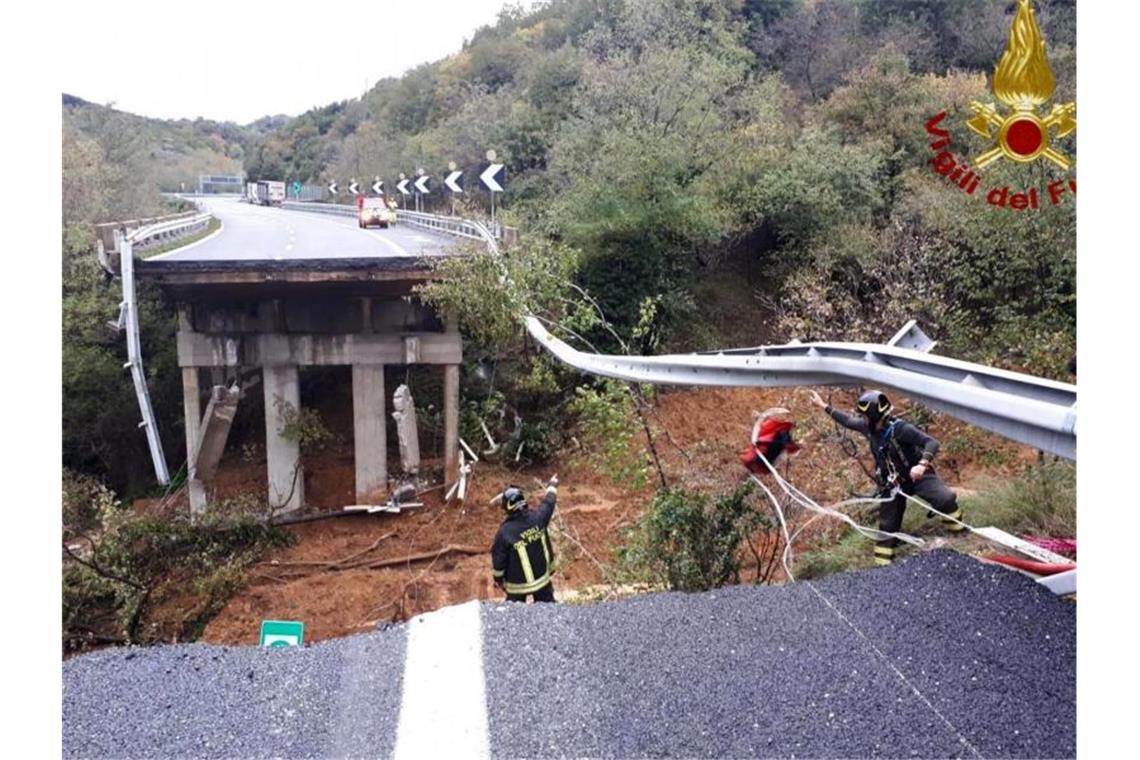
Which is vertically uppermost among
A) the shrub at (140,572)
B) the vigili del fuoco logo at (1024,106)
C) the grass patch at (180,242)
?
the vigili del fuoco logo at (1024,106)

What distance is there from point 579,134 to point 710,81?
2347 millimetres

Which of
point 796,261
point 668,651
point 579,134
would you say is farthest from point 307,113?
point 668,651

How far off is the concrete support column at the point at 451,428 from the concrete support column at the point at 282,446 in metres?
1.81

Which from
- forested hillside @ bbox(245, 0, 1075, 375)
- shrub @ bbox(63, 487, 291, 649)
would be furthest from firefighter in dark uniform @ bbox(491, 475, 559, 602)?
shrub @ bbox(63, 487, 291, 649)

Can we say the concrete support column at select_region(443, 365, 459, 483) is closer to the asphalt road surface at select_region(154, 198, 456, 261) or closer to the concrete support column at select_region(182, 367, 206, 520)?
the asphalt road surface at select_region(154, 198, 456, 261)

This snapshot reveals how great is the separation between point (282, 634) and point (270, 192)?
25.4ft

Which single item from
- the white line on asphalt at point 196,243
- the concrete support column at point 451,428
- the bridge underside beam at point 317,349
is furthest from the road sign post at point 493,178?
the white line on asphalt at point 196,243

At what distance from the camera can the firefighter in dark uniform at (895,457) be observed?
366cm

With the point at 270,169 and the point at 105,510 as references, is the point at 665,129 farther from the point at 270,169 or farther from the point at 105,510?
the point at 105,510

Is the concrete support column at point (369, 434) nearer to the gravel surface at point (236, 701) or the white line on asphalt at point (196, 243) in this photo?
the white line on asphalt at point (196, 243)

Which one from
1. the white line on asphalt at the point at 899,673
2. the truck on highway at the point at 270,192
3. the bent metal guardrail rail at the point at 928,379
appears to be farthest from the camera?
the truck on highway at the point at 270,192

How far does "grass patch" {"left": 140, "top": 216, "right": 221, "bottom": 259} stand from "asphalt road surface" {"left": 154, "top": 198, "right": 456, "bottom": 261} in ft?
0.36

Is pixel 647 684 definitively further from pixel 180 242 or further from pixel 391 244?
pixel 180 242

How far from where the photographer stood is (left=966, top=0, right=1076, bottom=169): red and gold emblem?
3160mm
